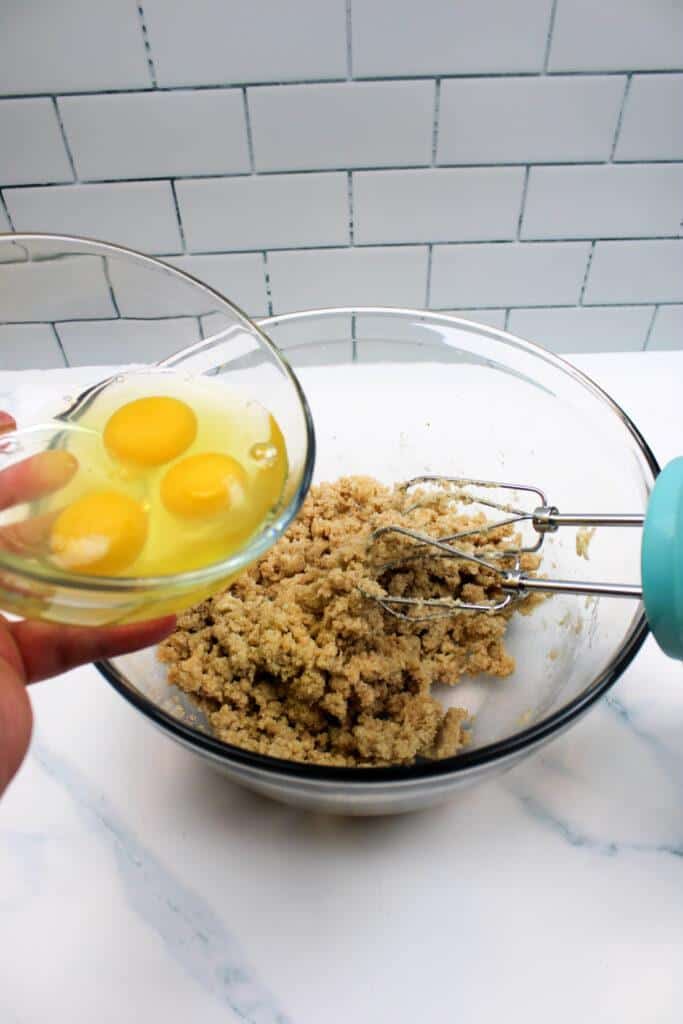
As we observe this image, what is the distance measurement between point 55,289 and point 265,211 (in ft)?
1.66

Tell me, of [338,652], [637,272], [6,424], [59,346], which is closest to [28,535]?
[6,424]

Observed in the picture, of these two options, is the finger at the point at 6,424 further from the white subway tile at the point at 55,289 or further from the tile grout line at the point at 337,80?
the tile grout line at the point at 337,80

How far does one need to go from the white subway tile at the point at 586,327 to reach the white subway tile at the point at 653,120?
0.85ft

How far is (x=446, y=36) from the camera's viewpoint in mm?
1067

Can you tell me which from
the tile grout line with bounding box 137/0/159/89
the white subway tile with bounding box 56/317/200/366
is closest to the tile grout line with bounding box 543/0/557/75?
the tile grout line with bounding box 137/0/159/89

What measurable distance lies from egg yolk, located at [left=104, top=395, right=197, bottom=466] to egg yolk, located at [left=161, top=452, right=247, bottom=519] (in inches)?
0.8

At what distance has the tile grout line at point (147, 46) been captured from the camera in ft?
3.43

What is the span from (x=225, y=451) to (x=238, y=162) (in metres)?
0.69

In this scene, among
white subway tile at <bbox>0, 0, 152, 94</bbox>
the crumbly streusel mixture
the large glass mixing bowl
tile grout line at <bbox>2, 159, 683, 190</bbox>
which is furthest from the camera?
tile grout line at <bbox>2, 159, 683, 190</bbox>

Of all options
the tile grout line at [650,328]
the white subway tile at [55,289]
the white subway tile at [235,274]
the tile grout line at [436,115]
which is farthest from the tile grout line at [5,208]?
the tile grout line at [650,328]

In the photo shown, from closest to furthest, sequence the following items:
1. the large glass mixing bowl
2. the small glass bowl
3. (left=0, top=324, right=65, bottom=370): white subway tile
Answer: the small glass bowl < the large glass mixing bowl < (left=0, top=324, right=65, bottom=370): white subway tile

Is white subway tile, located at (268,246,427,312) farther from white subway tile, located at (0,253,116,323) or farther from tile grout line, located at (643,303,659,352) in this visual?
white subway tile, located at (0,253,116,323)

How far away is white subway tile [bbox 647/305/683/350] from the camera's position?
1.40 meters

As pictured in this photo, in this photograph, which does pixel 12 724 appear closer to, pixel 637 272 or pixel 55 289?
pixel 55 289
